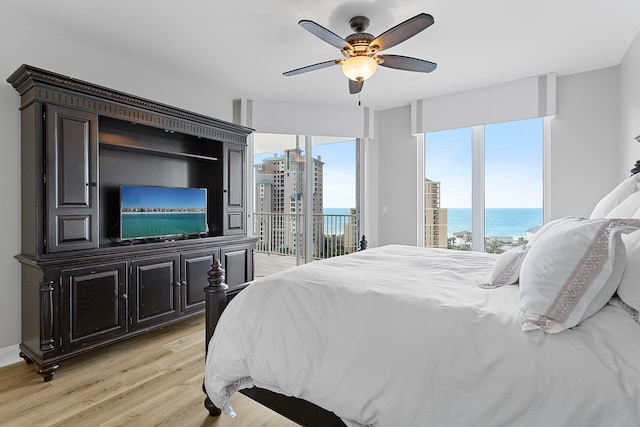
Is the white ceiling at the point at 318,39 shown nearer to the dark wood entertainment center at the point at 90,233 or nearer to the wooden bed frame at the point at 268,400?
the dark wood entertainment center at the point at 90,233

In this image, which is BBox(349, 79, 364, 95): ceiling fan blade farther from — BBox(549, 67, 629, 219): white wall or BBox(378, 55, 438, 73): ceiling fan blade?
BBox(549, 67, 629, 219): white wall

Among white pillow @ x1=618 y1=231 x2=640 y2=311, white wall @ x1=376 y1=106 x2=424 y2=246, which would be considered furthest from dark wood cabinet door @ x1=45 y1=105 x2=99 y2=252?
white wall @ x1=376 y1=106 x2=424 y2=246

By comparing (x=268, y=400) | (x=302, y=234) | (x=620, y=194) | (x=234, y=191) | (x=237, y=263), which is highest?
(x=234, y=191)

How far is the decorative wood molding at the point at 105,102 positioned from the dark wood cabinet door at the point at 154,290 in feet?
3.96

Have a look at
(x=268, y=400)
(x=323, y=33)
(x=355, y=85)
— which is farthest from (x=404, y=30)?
(x=268, y=400)

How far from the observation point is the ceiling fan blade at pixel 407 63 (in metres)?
2.36

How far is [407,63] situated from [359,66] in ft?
1.16

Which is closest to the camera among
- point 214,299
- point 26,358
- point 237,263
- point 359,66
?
point 214,299

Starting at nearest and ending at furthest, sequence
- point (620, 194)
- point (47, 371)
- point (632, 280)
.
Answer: point (632, 280) → point (620, 194) → point (47, 371)

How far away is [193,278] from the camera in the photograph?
10.5ft

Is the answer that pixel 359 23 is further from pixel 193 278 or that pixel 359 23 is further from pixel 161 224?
pixel 193 278

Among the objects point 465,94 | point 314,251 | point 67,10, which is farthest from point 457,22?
point 314,251

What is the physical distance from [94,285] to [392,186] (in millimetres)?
3619

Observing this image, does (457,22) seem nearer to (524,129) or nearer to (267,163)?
(524,129)
